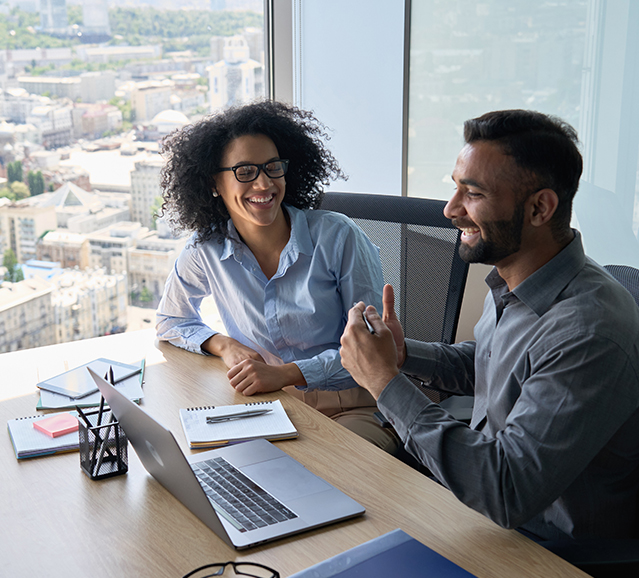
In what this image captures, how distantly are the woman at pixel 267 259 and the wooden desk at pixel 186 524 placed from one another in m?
0.36

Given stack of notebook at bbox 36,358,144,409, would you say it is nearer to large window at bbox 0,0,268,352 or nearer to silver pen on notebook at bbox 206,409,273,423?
silver pen on notebook at bbox 206,409,273,423

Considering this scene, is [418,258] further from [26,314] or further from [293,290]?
[26,314]

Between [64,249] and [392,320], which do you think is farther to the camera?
[64,249]

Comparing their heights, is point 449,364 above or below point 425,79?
below

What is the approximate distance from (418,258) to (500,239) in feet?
1.98

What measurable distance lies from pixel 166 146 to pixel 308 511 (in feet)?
4.80

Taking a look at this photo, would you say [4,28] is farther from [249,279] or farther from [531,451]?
[531,451]

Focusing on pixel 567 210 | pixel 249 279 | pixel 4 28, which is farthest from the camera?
pixel 4 28

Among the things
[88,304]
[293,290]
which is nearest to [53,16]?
[88,304]

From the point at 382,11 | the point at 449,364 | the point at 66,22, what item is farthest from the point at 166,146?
the point at 382,11

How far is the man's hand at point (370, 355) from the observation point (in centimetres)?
117

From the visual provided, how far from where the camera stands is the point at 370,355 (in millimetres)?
1186

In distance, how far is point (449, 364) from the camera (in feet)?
4.87

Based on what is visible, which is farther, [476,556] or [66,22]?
[66,22]
